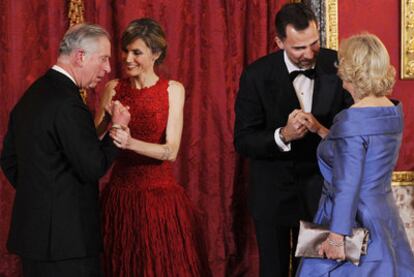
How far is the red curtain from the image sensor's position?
13.4ft

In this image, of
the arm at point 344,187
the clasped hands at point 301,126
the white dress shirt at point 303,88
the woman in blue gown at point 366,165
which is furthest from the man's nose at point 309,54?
the arm at point 344,187

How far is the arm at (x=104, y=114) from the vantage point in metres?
3.47

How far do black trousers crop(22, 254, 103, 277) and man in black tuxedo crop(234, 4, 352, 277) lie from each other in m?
0.91

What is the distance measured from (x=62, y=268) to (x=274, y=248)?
1051mm

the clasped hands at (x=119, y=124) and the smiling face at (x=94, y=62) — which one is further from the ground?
the smiling face at (x=94, y=62)

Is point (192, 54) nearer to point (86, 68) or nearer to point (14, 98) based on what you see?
→ point (14, 98)

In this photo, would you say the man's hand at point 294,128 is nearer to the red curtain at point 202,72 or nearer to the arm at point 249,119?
the arm at point 249,119

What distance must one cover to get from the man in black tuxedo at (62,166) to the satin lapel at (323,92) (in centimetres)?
97

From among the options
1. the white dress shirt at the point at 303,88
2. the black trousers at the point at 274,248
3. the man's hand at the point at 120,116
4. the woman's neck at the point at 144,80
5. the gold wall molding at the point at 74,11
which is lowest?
the black trousers at the point at 274,248

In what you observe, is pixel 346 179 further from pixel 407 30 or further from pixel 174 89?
pixel 407 30

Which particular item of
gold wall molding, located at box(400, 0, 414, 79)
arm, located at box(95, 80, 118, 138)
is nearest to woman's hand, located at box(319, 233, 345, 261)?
arm, located at box(95, 80, 118, 138)

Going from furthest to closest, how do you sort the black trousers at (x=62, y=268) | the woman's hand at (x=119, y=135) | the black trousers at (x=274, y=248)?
the black trousers at (x=274, y=248), the woman's hand at (x=119, y=135), the black trousers at (x=62, y=268)

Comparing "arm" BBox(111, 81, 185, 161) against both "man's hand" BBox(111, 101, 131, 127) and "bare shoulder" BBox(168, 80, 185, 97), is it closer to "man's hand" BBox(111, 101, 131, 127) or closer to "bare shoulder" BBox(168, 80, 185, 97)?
"bare shoulder" BBox(168, 80, 185, 97)

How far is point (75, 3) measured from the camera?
409 centimetres
